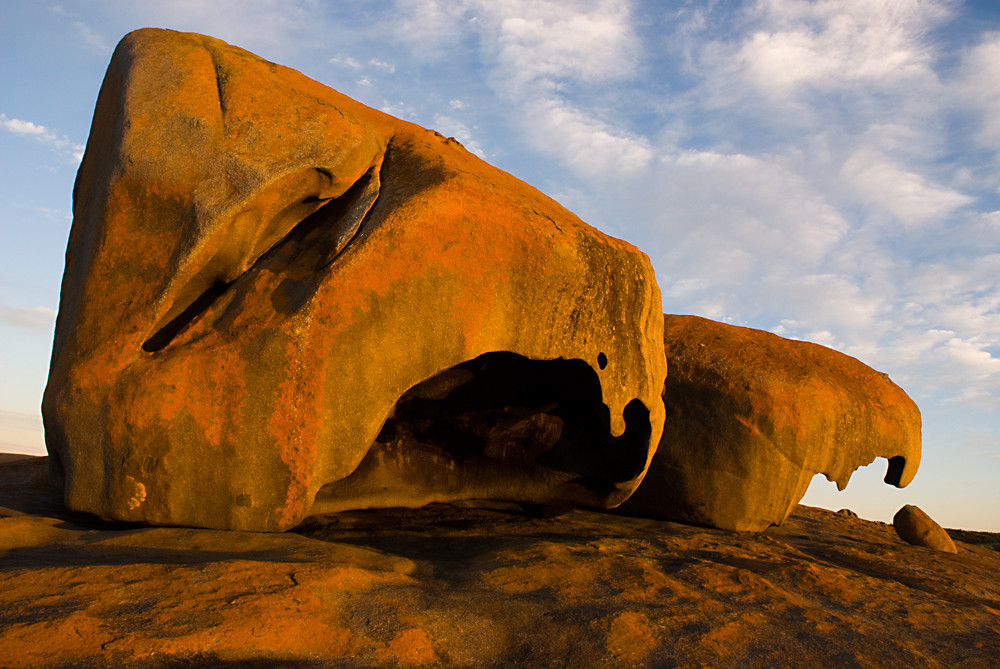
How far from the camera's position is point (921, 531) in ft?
25.9

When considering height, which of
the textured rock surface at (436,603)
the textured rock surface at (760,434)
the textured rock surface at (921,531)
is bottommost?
the textured rock surface at (436,603)

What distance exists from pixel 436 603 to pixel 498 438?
3443mm

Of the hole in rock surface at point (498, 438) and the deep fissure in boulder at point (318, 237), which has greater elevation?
the deep fissure in boulder at point (318, 237)

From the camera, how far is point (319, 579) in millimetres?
2848

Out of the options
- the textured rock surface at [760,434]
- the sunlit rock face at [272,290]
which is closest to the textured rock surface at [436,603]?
the sunlit rock face at [272,290]

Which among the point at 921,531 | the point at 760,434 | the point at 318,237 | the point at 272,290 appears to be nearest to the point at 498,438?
the point at 760,434

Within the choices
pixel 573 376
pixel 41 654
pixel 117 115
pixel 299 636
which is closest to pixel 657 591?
pixel 299 636

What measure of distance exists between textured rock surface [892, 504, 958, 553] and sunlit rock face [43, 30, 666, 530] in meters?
4.86

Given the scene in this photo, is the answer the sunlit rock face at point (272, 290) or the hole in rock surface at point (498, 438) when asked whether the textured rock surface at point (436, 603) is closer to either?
the sunlit rock face at point (272, 290)

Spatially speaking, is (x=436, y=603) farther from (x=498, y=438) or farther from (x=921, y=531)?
(x=921, y=531)

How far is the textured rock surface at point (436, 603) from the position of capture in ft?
7.34

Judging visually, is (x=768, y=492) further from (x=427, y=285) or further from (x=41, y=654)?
(x=41, y=654)

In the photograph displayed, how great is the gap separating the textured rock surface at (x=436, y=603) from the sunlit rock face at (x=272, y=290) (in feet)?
1.57

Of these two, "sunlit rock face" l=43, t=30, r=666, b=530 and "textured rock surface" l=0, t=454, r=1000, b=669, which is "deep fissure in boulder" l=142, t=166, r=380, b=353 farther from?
"textured rock surface" l=0, t=454, r=1000, b=669
